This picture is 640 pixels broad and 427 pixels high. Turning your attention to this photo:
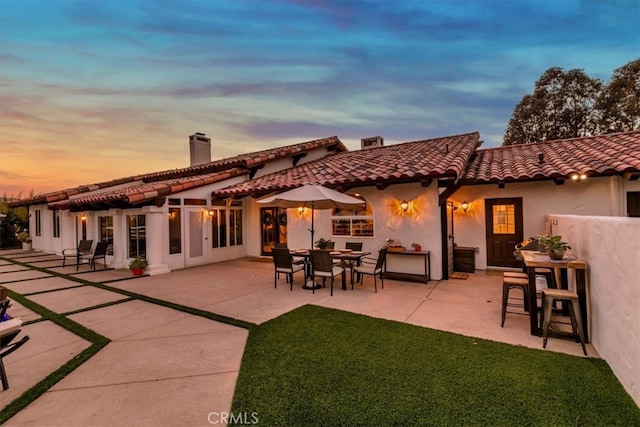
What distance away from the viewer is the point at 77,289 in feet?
26.7

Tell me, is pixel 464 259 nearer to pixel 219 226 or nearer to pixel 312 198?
pixel 312 198

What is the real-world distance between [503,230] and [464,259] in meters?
1.77

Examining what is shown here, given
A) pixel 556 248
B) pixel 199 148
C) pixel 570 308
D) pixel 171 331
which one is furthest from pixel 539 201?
pixel 199 148

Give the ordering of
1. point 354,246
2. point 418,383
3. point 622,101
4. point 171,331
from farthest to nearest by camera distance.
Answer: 1. point 622,101
2. point 354,246
3. point 171,331
4. point 418,383

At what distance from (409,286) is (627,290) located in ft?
17.0

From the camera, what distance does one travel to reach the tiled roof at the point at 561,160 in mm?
7797

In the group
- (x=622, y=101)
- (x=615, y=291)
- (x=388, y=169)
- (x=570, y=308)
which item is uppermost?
(x=622, y=101)

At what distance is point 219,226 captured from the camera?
1266 centimetres

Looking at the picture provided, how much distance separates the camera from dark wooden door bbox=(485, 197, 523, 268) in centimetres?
980

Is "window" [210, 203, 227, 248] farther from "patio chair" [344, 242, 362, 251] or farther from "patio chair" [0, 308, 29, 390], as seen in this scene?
"patio chair" [0, 308, 29, 390]

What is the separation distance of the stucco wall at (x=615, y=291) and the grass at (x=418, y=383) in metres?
0.26

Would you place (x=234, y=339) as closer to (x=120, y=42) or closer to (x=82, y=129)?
(x=120, y=42)

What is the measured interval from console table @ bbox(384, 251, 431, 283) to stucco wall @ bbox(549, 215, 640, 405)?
401 centimetres

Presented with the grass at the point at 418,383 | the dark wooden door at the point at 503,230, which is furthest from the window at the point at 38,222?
the dark wooden door at the point at 503,230
